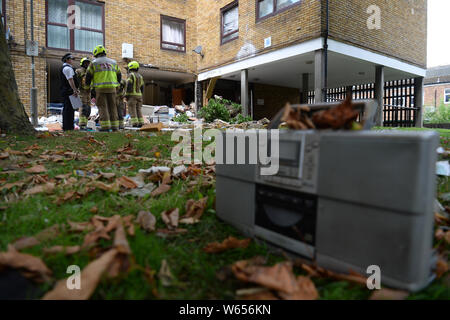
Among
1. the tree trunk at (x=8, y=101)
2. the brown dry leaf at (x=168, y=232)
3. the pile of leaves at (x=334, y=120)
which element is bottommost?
the brown dry leaf at (x=168, y=232)

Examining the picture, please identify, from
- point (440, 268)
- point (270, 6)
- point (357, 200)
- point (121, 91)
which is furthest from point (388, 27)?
point (357, 200)

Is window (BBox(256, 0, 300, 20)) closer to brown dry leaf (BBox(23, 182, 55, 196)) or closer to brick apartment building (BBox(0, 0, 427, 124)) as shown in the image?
brick apartment building (BBox(0, 0, 427, 124))

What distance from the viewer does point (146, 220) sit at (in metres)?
1.61

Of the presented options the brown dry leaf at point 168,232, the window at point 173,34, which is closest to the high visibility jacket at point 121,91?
the window at point 173,34

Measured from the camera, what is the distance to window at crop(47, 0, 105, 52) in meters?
12.8

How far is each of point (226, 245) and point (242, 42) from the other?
37.8ft

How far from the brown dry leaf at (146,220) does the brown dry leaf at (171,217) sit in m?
0.07

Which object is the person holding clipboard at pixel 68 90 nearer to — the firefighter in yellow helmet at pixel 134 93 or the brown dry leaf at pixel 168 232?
the firefighter in yellow helmet at pixel 134 93

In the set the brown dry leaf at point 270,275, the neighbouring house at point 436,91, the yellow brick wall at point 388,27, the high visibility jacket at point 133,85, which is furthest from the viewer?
the neighbouring house at point 436,91

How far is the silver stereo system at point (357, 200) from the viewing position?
0.97 metres

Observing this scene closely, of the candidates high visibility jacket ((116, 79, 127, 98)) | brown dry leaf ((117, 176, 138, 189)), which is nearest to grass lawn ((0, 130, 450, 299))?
brown dry leaf ((117, 176, 138, 189))

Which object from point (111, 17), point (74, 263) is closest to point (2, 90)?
point (74, 263)
